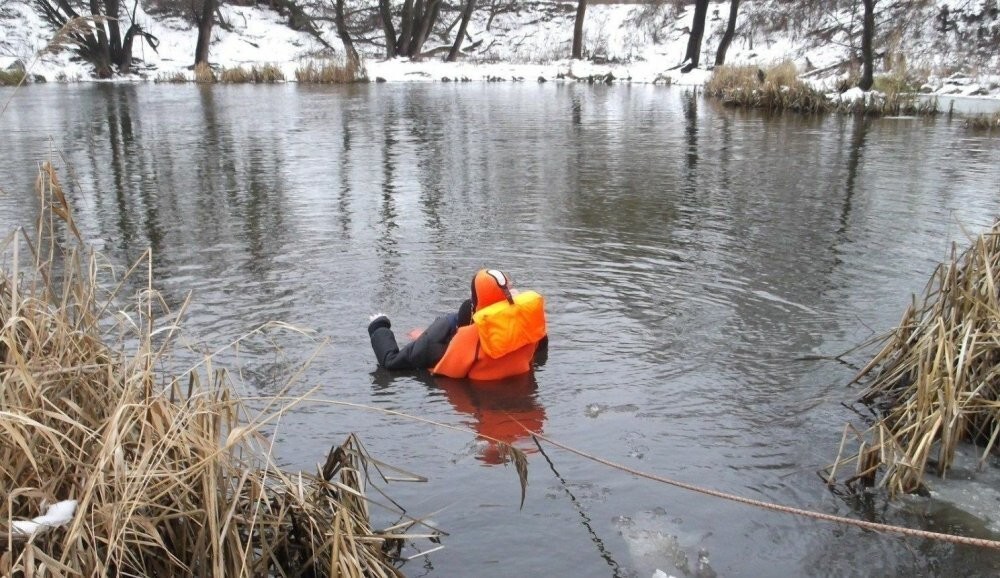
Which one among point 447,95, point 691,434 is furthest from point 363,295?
point 447,95

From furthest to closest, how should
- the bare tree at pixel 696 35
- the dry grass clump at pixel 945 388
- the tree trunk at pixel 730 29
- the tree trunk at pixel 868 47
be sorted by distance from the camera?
the bare tree at pixel 696 35, the tree trunk at pixel 730 29, the tree trunk at pixel 868 47, the dry grass clump at pixel 945 388

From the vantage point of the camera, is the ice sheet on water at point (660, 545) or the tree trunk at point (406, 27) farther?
the tree trunk at point (406, 27)

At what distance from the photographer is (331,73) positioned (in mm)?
38031

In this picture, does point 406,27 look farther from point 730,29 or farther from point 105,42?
point 730,29

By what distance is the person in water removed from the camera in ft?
19.4

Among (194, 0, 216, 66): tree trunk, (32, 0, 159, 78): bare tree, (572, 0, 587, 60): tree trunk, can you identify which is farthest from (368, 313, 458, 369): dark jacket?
(572, 0, 587, 60): tree trunk

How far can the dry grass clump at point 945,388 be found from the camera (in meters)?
4.52

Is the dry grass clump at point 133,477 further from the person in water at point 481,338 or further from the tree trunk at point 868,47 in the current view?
the tree trunk at point 868,47

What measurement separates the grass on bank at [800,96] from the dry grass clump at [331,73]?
18244 millimetres

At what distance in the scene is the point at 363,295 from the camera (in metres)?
7.96

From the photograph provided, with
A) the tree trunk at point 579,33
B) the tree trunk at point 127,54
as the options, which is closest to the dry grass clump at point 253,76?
the tree trunk at point 127,54

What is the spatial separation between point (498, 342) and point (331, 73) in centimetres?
3453

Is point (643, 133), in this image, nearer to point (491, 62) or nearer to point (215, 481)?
point (215, 481)

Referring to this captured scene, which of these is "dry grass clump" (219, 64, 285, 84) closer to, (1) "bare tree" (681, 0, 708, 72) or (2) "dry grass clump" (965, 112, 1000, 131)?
(1) "bare tree" (681, 0, 708, 72)
